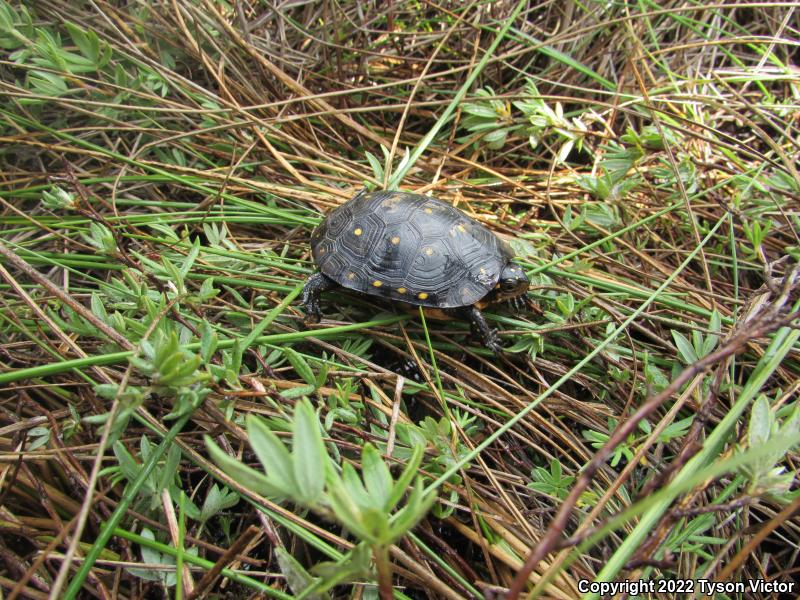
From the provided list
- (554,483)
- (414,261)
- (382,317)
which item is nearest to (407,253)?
(414,261)

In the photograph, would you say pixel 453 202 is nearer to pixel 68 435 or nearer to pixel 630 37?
pixel 630 37

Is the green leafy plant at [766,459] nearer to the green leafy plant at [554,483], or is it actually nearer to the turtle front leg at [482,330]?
the green leafy plant at [554,483]

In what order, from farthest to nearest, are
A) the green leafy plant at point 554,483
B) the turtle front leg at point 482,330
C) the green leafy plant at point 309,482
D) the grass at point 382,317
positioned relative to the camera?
1. the turtle front leg at point 482,330
2. the green leafy plant at point 554,483
3. the grass at point 382,317
4. the green leafy plant at point 309,482

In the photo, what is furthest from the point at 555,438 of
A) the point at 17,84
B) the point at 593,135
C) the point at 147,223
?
the point at 17,84

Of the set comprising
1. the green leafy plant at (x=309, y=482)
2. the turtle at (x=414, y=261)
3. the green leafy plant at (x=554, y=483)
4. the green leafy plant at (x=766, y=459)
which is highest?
the green leafy plant at (x=309, y=482)

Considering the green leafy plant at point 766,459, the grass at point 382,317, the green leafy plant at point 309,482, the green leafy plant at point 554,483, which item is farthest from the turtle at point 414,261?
the green leafy plant at point 309,482

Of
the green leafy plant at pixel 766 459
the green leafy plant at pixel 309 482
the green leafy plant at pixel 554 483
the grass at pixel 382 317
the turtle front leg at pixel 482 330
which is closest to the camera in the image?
the green leafy plant at pixel 309 482

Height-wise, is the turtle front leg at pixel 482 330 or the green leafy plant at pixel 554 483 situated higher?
the turtle front leg at pixel 482 330

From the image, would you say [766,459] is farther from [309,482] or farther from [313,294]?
[313,294]
